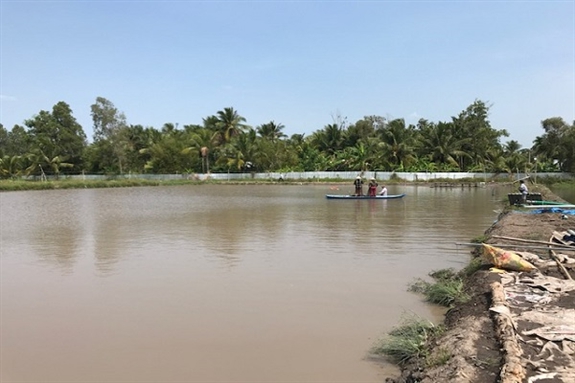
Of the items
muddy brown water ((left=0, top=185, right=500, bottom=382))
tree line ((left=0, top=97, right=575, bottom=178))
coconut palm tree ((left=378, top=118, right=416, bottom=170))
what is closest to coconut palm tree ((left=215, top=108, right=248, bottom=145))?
tree line ((left=0, top=97, right=575, bottom=178))

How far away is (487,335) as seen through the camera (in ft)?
14.2

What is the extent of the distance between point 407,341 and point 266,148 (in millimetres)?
43143

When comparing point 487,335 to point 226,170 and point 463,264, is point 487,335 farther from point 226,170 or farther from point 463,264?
point 226,170

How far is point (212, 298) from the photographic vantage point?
698 cm

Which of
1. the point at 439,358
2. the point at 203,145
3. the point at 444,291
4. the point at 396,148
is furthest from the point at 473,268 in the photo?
the point at 203,145

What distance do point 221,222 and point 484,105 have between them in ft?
123

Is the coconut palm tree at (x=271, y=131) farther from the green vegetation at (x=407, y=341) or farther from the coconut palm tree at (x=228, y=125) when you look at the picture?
the green vegetation at (x=407, y=341)

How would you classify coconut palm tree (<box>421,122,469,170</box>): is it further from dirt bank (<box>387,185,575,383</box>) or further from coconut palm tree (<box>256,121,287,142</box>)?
dirt bank (<box>387,185,575,383</box>)

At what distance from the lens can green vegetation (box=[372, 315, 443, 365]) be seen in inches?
178

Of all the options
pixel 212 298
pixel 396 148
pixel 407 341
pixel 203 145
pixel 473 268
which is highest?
pixel 203 145

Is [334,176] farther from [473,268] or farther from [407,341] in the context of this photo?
[407,341]

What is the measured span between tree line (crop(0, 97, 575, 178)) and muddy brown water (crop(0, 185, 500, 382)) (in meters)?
30.6

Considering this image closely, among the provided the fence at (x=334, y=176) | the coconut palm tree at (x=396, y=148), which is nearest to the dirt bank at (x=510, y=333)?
the fence at (x=334, y=176)

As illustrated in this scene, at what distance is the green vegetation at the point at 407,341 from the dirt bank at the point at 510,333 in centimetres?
12
